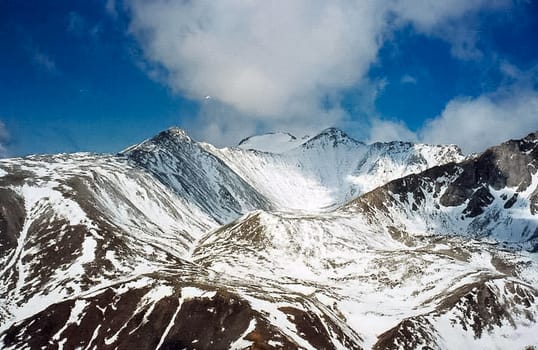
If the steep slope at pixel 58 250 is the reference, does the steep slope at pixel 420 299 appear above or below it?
below

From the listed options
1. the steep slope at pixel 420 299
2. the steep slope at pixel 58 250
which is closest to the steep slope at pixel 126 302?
the steep slope at pixel 58 250

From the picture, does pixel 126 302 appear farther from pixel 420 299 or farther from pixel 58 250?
pixel 420 299

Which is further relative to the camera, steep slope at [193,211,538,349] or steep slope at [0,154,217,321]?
steep slope at [0,154,217,321]

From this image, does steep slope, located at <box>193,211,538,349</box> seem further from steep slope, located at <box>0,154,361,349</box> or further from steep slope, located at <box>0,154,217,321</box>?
steep slope, located at <box>0,154,217,321</box>

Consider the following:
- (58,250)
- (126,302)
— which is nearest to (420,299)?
(126,302)

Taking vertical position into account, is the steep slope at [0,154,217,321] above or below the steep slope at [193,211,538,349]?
above

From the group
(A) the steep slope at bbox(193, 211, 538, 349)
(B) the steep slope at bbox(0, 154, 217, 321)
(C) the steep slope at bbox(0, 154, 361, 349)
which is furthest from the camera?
(B) the steep slope at bbox(0, 154, 217, 321)

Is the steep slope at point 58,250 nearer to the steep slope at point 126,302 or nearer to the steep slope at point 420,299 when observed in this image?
the steep slope at point 126,302

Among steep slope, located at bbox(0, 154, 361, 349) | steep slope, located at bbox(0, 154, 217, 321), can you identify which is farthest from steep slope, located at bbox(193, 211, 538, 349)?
steep slope, located at bbox(0, 154, 217, 321)

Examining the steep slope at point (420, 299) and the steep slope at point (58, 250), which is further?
the steep slope at point (58, 250)

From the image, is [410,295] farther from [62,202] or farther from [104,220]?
[62,202]

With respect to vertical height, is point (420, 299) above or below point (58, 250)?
below
